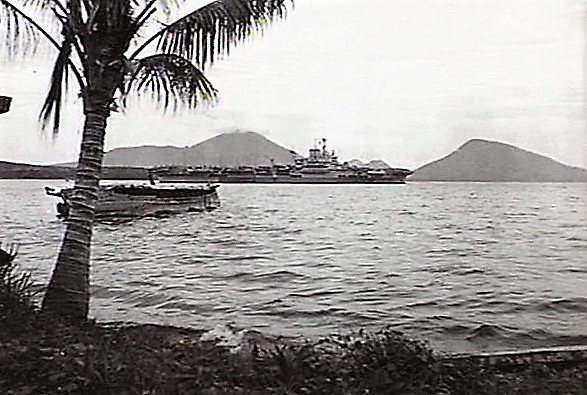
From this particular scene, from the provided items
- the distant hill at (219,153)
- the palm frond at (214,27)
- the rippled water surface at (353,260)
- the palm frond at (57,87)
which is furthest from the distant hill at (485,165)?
the palm frond at (57,87)

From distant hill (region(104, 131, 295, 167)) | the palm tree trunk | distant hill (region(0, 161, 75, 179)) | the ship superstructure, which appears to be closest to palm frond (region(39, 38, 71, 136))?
the palm tree trunk

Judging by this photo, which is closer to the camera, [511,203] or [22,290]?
[22,290]

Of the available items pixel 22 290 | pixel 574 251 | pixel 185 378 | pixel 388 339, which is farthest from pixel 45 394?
pixel 574 251

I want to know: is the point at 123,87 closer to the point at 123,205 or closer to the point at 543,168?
the point at 123,205

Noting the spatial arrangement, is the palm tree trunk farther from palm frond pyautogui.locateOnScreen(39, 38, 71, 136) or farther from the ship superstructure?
the ship superstructure

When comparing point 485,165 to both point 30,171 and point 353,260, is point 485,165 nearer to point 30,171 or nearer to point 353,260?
point 353,260

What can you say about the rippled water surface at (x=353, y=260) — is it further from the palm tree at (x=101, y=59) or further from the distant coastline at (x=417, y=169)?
the palm tree at (x=101, y=59)

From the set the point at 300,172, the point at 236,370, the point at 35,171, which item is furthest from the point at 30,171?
the point at 236,370

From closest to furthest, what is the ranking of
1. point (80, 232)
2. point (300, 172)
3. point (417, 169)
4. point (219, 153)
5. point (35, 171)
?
point (80, 232) < point (35, 171) < point (219, 153) < point (417, 169) < point (300, 172)
